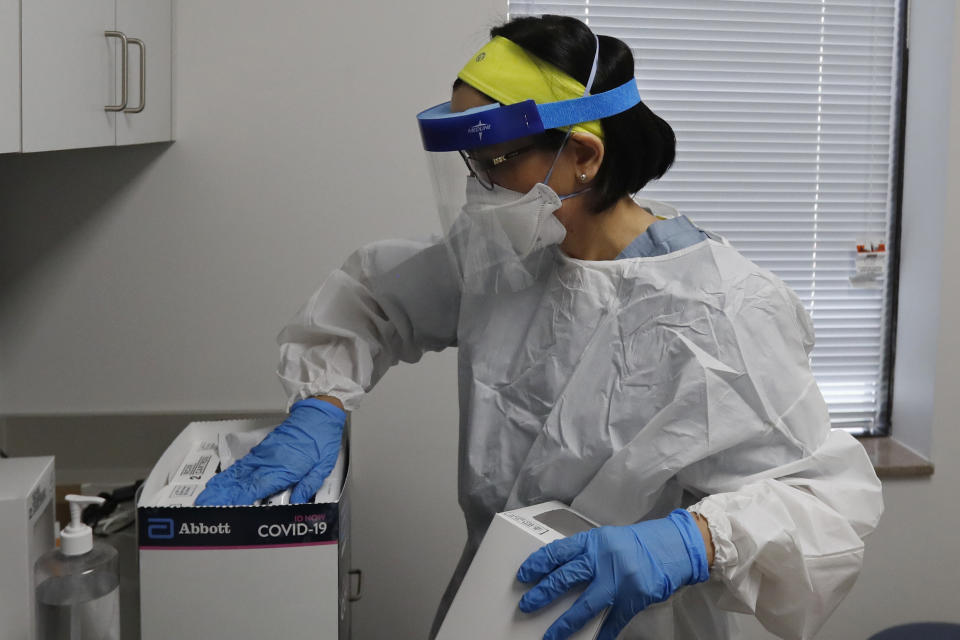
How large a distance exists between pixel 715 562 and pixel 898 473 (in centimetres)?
137

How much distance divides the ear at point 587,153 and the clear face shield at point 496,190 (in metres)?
0.03

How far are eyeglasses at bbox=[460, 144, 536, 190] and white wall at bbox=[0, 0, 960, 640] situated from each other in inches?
29.9

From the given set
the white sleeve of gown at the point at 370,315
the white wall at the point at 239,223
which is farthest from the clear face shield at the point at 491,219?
the white wall at the point at 239,223

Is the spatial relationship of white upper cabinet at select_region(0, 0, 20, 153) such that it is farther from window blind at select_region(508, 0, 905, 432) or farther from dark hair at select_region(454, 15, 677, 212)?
window blind at select_region(508, 0, 905, 432)

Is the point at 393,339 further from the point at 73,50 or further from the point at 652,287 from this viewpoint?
the point at 73,50

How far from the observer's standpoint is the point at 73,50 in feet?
3.78

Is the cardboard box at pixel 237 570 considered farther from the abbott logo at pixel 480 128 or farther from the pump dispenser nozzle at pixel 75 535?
the abbott logo at pixel 480 128

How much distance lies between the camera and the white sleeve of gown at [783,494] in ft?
3.17

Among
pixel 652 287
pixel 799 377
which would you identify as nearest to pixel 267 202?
pixel 652 287

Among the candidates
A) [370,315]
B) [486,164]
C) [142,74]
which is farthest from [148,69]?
[486,164]

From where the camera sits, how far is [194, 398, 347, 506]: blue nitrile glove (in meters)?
1.02

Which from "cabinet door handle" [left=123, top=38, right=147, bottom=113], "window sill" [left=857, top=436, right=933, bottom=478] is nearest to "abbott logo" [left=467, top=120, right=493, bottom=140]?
"cabinet door handle" [left=123, top=38, right=147, bottom=113]

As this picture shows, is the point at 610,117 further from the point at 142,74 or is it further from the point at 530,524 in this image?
the point at 142,74

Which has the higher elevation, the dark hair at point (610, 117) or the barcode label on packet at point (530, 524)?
the dark hair at point (610, 117)
